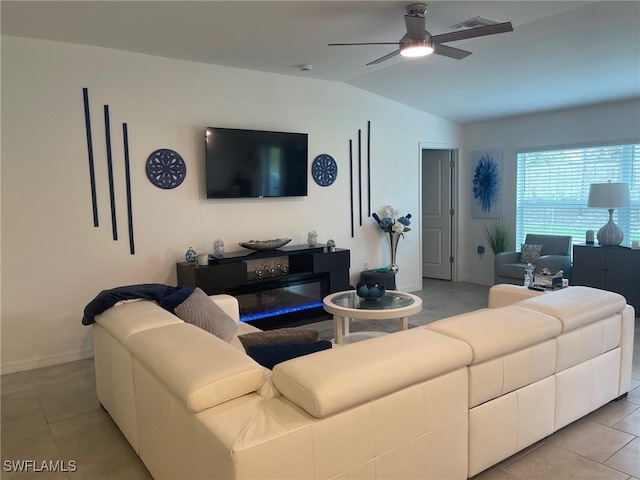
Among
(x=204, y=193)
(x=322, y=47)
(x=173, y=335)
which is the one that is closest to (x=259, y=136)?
(x=204, y=193)

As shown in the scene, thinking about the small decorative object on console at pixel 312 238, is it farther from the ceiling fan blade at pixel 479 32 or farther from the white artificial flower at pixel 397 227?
the ceiling fan blade at pixel 479 32

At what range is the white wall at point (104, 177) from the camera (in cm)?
375

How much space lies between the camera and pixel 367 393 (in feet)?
5.45

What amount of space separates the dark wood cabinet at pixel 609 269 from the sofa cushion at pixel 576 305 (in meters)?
2.74

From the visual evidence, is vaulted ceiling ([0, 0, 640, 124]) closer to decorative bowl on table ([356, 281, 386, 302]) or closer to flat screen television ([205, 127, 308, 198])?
flat screen television ([205, 127, 308, 198])

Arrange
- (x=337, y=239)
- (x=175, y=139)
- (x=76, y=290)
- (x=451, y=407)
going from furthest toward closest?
(x=337, y=239)
(x=175, y=139)
(x=76, y=290)
(x=451, y=407)

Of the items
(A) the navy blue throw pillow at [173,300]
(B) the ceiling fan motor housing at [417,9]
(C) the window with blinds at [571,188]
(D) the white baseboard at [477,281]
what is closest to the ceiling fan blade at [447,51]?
(B) the ceiling fan motor housing at [417,9]

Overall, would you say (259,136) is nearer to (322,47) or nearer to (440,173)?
(322,47)

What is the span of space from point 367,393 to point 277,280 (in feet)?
10.5

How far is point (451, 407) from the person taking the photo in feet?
6.39

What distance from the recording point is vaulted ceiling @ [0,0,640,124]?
10.7 ft

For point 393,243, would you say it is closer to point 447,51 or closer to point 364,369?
point 447,51

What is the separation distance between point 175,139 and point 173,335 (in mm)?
2773

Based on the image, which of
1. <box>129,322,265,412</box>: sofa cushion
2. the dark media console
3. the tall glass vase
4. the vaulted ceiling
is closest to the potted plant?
the tall glass vase
